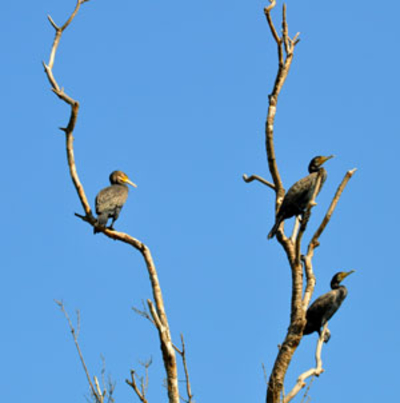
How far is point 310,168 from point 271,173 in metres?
1.84

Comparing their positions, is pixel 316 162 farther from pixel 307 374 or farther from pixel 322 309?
pixel 307 374

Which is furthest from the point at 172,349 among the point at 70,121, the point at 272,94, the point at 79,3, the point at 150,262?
the point at 79,3

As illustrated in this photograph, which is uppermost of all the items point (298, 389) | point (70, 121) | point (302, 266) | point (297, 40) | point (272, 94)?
point (297, 40)

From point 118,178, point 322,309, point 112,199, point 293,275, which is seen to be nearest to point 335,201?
point 293,275

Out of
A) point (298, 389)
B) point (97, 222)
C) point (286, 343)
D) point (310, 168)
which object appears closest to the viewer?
point (298, 389)

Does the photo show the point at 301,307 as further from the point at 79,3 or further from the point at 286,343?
the point at 79,3

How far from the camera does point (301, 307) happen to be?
8828 millimetres

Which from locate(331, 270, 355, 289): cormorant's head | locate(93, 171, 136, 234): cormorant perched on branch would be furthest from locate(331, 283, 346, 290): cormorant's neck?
locate(93, 171, 136, 234): cormorant perched on branch

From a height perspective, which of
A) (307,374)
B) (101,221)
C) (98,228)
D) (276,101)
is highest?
(276,101)

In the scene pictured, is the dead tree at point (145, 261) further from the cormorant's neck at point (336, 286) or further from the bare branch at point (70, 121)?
the cormorant's neck at point (336, 286)

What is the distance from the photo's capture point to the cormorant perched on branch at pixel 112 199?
1031 cm

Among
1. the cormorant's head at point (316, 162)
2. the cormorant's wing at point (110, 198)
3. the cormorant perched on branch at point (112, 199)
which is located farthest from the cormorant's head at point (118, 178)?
the cormorant's head at point (316, 162)

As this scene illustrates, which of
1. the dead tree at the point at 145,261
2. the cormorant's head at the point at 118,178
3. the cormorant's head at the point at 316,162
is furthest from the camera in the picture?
the cormorant's head at the point at 118,178

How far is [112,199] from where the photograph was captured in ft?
36.2
